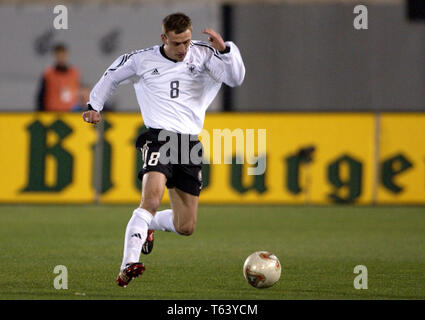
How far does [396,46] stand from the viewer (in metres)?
19.6

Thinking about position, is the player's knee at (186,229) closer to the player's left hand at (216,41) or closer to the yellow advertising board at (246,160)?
the player's left hand at (216,41)

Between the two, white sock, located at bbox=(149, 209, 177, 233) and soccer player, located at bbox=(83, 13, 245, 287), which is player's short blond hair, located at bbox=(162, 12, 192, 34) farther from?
white sock, located at bbox=(149, 209, 177, 233)

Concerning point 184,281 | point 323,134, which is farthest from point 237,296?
point 323,134

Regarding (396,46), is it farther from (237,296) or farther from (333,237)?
(237,296)

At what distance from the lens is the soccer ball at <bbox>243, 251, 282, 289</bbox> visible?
26.3 feet

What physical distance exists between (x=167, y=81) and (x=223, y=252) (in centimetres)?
242

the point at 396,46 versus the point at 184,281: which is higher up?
the point at 396,46

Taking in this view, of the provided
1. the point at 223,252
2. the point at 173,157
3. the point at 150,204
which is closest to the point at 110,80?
the point at 173,157

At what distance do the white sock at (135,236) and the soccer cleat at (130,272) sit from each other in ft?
0.24

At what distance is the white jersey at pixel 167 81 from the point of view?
8.75 m

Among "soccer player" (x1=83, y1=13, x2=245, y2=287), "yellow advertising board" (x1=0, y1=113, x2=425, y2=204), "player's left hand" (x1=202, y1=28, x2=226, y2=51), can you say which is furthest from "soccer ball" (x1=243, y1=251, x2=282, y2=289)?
"yellow advertising board" (x1=0, y1=113, x2=425, y2=204)

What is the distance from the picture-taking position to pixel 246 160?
15766mm

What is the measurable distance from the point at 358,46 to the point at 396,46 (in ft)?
2.25
